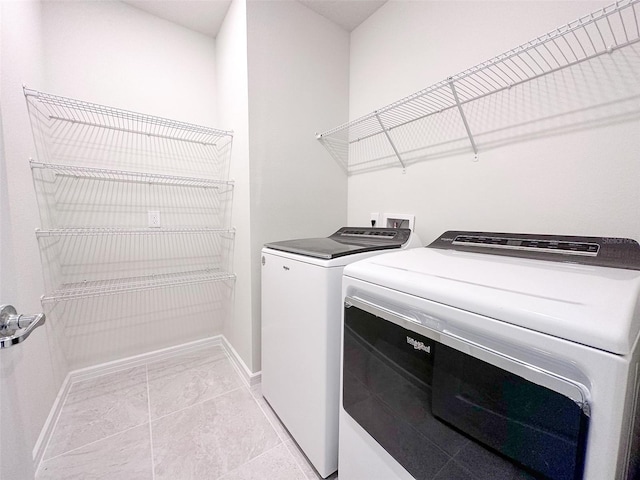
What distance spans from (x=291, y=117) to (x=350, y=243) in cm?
101

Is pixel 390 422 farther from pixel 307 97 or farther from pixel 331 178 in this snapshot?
pixel 307 97

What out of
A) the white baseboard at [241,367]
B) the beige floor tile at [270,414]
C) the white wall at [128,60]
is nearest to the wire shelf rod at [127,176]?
the white wall at [128,60]

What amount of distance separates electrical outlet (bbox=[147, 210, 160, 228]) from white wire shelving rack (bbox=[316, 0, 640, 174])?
135cm

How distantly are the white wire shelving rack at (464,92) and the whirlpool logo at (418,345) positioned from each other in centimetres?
98

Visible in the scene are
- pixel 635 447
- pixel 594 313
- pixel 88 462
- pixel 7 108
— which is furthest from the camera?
pixel 88 462

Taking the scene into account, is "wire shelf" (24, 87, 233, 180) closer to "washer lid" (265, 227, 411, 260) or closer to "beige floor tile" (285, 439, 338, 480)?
"washer lid" (265, 227, 411, 260)

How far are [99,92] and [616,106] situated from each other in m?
2.72

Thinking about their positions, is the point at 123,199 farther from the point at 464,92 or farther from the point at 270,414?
the point at 464,92

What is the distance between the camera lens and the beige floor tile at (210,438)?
119cm

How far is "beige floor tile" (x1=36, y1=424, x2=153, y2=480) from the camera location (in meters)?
1.15

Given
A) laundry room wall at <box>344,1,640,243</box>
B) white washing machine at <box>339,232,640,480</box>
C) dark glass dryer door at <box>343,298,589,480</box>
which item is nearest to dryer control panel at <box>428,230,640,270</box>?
white washing machine at <box>339,232,640,480</box>

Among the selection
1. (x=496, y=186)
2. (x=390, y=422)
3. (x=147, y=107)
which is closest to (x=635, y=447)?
(x=390, y=422)

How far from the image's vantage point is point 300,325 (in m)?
1.19

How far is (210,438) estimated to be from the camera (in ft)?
4.41
